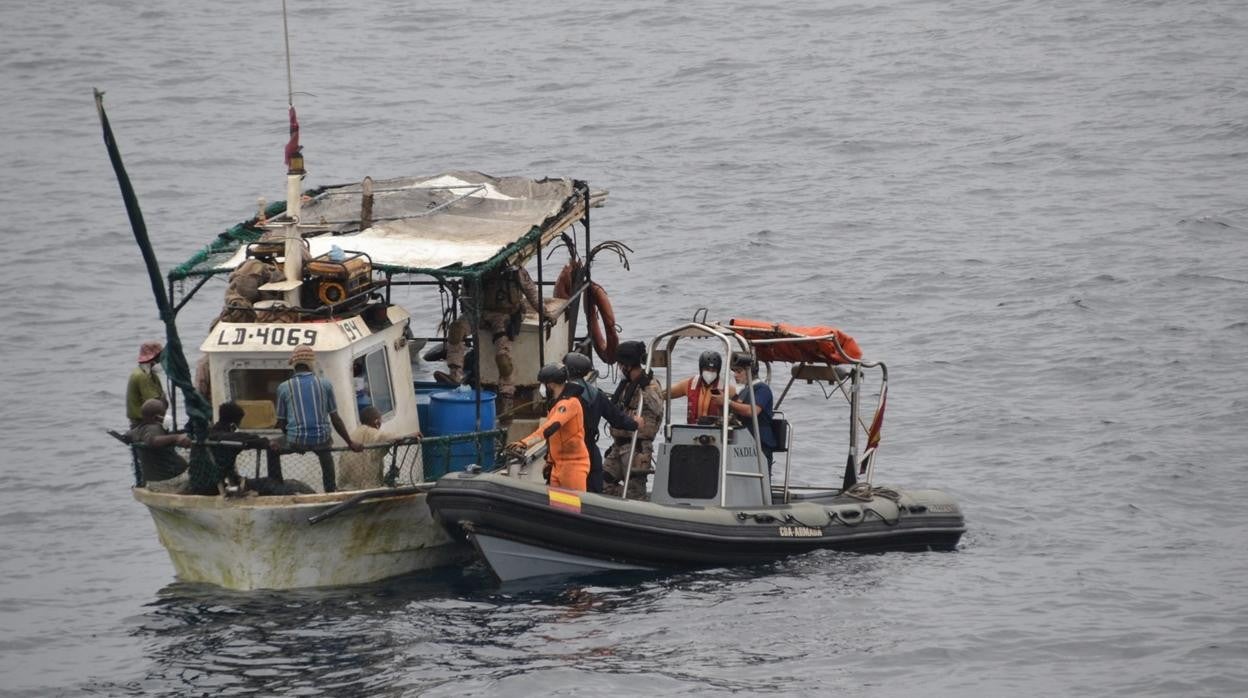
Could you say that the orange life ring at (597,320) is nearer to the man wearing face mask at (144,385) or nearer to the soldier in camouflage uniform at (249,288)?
the soldier in camouflage uniform at (249,288)

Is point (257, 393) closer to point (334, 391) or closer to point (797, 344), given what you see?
point (334, 391)

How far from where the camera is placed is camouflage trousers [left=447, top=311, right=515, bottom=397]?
61.3ft

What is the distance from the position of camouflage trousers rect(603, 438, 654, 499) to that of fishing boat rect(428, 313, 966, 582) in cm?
24

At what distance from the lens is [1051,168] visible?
37.6 meters

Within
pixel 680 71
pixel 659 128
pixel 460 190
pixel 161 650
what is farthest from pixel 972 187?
pixel 161 650

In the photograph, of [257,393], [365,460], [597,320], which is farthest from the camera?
[597,320]

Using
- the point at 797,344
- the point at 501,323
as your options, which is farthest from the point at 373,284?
the point at 797,344

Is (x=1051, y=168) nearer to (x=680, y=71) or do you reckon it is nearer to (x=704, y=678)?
(x=680, y=71)

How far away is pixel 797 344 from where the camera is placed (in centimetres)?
1848

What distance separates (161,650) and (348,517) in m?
1.93

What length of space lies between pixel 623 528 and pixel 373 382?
2.71 metres

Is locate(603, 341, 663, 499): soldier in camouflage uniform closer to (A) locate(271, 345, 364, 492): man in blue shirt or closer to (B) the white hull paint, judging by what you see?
(B) the white hull paint

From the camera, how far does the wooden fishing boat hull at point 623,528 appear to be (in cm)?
1602

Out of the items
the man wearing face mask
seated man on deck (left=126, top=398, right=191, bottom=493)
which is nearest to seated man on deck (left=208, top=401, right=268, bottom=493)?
seated man on deck (left=126, top=398, right=191, bottom=493)
